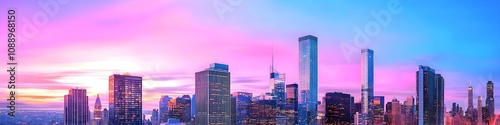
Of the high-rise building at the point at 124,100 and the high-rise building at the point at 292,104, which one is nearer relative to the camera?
the high-rise building at the point at 124,100

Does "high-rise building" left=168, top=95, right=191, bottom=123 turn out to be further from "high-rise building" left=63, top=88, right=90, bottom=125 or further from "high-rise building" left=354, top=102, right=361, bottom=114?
"high-rise building" left=354, top=102, right=361, bottom=114

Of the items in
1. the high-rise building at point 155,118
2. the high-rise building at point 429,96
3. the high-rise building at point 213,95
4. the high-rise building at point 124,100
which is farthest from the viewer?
the high-rise building at point 429,96

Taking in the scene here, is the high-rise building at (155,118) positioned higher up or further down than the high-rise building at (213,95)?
further down

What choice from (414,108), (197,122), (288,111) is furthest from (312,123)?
(197,122)

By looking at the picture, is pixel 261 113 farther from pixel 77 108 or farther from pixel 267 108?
pixel 77 108

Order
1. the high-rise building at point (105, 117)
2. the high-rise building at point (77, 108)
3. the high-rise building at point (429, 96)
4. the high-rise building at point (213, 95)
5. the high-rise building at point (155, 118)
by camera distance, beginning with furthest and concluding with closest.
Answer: the high-rise building at point (429, 96), the high-rise building at point (155, 118), the high-rise building at point (213, 95), the high-rise building at point (105, 117), the high-rise building at point (77, 108)

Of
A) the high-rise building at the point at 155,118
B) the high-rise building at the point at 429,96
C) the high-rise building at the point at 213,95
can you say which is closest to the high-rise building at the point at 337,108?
the high-rise building at the point at 429,96

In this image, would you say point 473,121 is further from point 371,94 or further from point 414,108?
point 371,94

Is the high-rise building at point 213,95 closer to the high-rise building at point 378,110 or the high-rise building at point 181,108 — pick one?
the high-rise building at point 181,108
